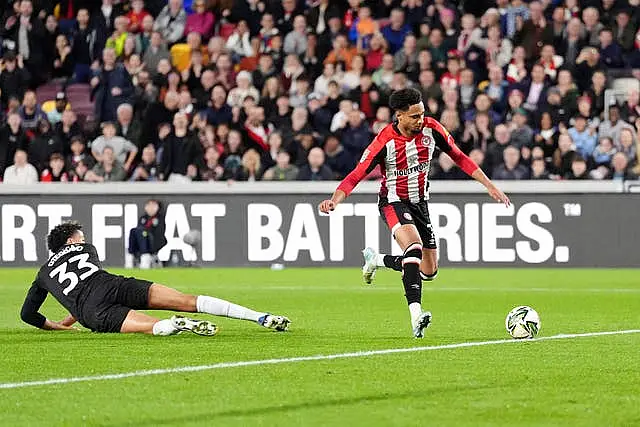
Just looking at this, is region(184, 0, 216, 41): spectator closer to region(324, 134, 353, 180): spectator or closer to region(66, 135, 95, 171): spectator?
region(66, 135, 95, 171): spectator

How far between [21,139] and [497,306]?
467 inches

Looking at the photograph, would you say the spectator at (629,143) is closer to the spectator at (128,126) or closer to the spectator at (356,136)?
the spectator at (356,136)

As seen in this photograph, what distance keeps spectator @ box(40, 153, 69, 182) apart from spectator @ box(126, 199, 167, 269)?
1.97m

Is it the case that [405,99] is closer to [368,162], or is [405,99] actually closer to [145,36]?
[368,162]

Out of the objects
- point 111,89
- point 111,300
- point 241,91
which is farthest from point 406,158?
point 111,89

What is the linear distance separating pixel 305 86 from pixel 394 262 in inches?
462

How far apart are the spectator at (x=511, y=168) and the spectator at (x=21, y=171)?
24.4 feet

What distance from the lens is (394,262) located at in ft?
40.6

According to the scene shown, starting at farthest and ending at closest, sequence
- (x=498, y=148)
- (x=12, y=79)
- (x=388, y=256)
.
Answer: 1. (x=12, y=79)
2. (x=498, y=148)
3. (x=388, y=256)

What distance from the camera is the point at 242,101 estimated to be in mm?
23875

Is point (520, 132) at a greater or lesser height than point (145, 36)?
lesser

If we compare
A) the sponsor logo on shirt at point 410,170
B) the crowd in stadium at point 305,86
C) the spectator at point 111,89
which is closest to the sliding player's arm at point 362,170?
the sponsor logo on shirt at point 410,170

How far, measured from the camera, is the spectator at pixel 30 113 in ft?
80.1

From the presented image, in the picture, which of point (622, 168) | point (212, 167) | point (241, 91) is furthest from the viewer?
point (241, 91)
